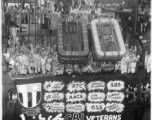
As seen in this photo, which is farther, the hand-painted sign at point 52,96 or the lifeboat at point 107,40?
the hand-painted sign at point 52,96

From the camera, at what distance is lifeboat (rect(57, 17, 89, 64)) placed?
218 centimetres

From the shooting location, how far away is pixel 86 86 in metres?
2.33

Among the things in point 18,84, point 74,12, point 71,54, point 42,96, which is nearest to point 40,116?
point 42,96

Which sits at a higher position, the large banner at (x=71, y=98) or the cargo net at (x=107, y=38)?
the cargo net at (x=107, y=38)

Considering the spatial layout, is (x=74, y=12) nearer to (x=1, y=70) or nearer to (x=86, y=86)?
(x=86, y=86)

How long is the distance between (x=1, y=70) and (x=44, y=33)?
0.53 meters

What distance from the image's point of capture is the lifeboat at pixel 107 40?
7.23 feet

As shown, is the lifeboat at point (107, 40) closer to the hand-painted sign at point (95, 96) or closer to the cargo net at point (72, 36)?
Answer: the cargo net at point (72, 36)

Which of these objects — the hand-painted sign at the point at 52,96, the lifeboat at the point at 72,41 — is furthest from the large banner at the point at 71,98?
the lifeboat at the point at 72,41

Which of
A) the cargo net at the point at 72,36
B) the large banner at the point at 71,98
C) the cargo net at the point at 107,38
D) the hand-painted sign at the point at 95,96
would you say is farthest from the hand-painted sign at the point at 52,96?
the cargo net at the point at 107,38

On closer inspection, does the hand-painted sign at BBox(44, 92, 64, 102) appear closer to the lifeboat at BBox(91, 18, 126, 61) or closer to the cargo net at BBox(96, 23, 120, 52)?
the lifeboat at BBox(91, 18, 126, 61)

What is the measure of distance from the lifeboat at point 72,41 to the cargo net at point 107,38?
0.47 ft

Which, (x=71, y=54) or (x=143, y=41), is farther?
(x=143, y=41)

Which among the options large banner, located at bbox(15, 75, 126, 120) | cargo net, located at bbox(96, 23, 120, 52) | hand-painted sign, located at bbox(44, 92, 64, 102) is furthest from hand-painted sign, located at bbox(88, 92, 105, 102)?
cargo net, located at bbox(96, 23, 120, 52)
